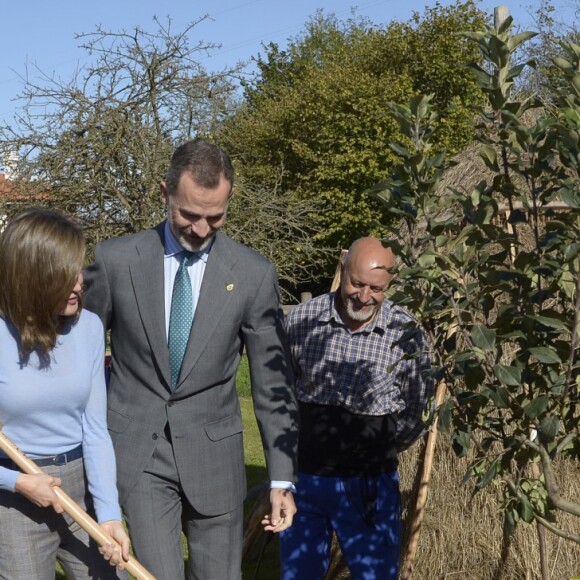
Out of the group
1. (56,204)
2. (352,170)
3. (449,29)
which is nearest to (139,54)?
(56,204)

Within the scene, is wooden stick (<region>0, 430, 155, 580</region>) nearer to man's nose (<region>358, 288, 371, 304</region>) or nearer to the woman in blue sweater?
the woman in blue sweater

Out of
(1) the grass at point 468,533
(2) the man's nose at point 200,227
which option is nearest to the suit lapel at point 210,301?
(2) the man's nose at point 200,227

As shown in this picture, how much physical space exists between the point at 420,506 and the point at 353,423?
1.40m

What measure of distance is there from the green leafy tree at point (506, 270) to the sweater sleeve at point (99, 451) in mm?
1168

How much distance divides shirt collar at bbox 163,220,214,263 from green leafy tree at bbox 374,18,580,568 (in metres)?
1.11

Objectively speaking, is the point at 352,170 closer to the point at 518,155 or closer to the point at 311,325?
the point at 311,325

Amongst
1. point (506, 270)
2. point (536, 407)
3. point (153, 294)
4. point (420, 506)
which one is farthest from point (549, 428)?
point (420, 506)

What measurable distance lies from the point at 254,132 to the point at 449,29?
23.0 ft

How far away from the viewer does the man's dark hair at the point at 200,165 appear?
3768 mm

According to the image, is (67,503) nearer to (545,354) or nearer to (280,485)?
(280,485)

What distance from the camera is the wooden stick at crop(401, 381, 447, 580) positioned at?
19.5ft

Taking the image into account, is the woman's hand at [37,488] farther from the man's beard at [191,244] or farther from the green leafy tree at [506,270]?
the green leafy tree at [506,270]

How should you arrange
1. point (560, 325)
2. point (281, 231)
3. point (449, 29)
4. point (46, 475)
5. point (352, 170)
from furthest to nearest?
point (449, 29) → point (352, 170) → point (281, 231) → point (46, 475) → point (560, 325)

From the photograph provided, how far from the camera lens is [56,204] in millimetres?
15602
